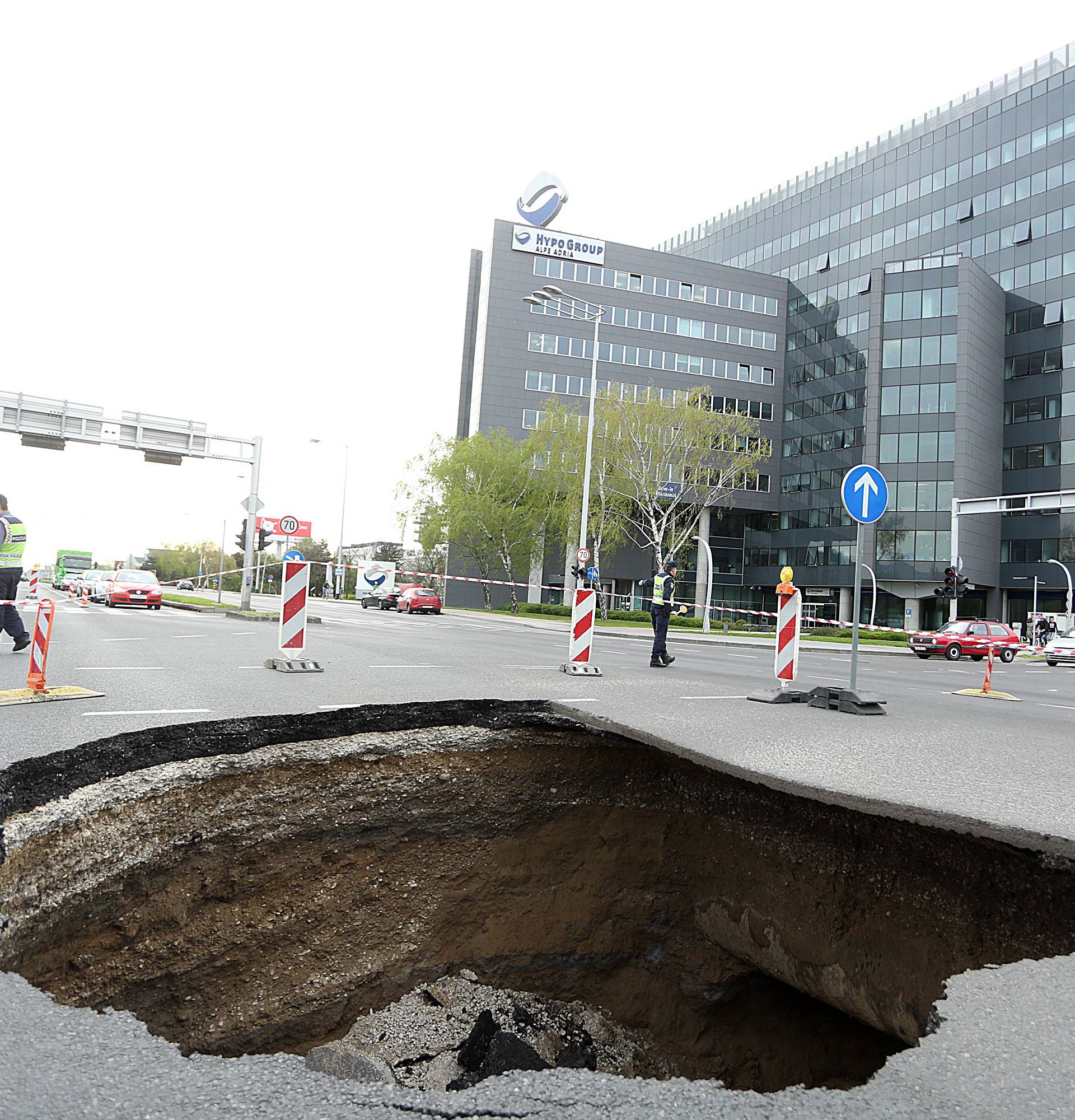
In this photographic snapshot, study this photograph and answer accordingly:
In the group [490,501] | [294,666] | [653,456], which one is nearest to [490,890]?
[294,666]

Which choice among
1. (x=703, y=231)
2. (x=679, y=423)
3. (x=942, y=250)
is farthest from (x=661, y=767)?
(x=703, y=231)

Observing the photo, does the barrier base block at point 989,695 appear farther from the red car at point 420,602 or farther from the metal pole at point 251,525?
the red car at point 420,602

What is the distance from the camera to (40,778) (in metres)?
3.64

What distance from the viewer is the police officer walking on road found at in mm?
12516

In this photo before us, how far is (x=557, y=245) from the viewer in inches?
2137

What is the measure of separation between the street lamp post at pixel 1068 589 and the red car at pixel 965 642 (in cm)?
1464

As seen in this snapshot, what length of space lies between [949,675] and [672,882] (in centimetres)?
1450

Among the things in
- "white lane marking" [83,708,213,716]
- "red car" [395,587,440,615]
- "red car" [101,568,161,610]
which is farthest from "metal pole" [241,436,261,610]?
"white lane marking" [83,708,213,716]

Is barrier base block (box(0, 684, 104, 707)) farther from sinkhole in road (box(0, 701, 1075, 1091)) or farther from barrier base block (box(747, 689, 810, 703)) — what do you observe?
barrier base block (box(747, 689, 810, 703))

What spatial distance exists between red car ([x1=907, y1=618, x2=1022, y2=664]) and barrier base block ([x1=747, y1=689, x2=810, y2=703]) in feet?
63.9

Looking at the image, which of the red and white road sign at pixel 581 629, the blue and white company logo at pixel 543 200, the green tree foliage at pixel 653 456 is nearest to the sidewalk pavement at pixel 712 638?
the green tree foliage at pixel 653 456

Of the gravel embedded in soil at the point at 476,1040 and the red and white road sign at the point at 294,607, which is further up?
the red and white road sign at the point at 294,607

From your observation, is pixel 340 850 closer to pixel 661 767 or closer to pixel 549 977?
pixel 549 977

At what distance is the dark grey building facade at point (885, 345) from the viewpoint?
4728cm
